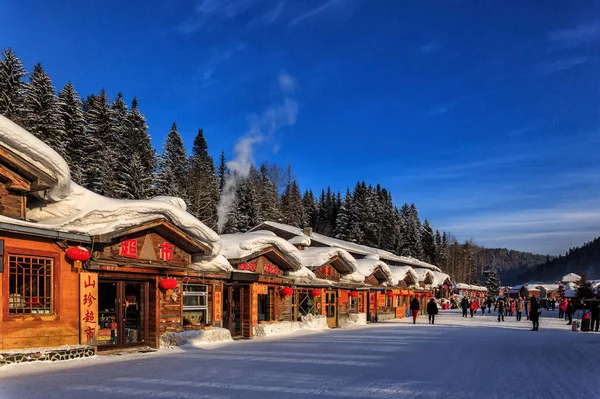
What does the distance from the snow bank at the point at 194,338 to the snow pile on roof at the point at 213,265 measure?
205 centimetres

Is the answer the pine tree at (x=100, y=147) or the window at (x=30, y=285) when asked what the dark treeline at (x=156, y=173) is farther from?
the window at (x=30, y=285)

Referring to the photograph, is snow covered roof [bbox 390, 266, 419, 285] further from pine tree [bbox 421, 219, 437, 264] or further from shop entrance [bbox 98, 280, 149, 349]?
pine tree [bbox 421, 219, 437, 264]

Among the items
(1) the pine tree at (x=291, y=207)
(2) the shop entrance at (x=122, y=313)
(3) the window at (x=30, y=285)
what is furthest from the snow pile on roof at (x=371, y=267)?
(1) the pine tree at (x=291, y=207)

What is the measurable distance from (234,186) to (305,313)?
150 feet

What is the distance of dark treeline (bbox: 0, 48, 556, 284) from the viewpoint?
1785 inches

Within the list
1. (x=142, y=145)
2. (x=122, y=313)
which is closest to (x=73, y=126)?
(x=142, y=145)

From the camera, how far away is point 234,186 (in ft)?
230

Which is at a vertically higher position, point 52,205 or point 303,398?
point 52,205

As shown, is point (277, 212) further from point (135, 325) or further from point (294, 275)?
point (135, 325)

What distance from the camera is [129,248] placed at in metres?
15.0

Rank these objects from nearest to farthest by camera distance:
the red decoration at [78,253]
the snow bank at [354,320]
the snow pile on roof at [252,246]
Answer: the red decoration at [78,253] → the snow pile on roof at [252,246] → the snow bank at [354,320]

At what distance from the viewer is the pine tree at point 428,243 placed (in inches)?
3730

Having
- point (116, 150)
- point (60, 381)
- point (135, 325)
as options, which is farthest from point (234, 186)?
point (60, 381)

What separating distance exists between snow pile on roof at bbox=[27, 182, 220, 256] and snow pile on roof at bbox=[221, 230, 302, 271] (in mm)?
4996
